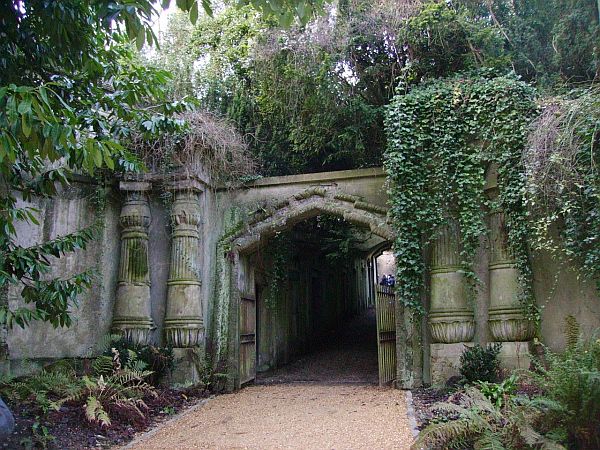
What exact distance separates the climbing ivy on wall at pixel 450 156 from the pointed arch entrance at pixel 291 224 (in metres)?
0.74

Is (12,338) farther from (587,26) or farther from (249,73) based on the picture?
(587,26)

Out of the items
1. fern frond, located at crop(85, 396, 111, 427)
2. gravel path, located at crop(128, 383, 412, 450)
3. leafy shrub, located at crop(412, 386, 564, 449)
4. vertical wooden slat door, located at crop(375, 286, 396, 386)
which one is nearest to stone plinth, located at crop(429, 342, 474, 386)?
gravel path, located at crop(128, 383, 412, 450)

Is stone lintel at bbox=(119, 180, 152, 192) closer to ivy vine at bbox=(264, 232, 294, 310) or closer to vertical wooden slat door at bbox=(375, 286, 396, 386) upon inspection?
ivy vine at bbox=(264, 232, 294, 310)

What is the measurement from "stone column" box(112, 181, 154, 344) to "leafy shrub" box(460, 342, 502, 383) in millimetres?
5097

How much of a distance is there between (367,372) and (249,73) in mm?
6646

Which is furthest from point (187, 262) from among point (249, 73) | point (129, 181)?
point (249, 73)

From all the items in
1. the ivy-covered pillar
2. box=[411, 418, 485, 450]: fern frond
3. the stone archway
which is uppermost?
the stone archway

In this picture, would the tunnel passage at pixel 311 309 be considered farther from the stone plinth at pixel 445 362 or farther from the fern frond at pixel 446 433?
the fern frond at pixel 446 433

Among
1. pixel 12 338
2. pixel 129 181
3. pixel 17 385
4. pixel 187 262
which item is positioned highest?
pixel 129 181

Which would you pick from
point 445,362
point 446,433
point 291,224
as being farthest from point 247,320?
point 446,433

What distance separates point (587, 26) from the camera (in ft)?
32.1

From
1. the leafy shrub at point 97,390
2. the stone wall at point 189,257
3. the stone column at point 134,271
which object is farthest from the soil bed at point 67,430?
the stone wall at point 189,257

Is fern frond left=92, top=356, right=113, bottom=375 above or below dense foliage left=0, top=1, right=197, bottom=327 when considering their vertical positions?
below

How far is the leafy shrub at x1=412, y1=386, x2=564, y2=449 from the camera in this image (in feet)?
17.0
